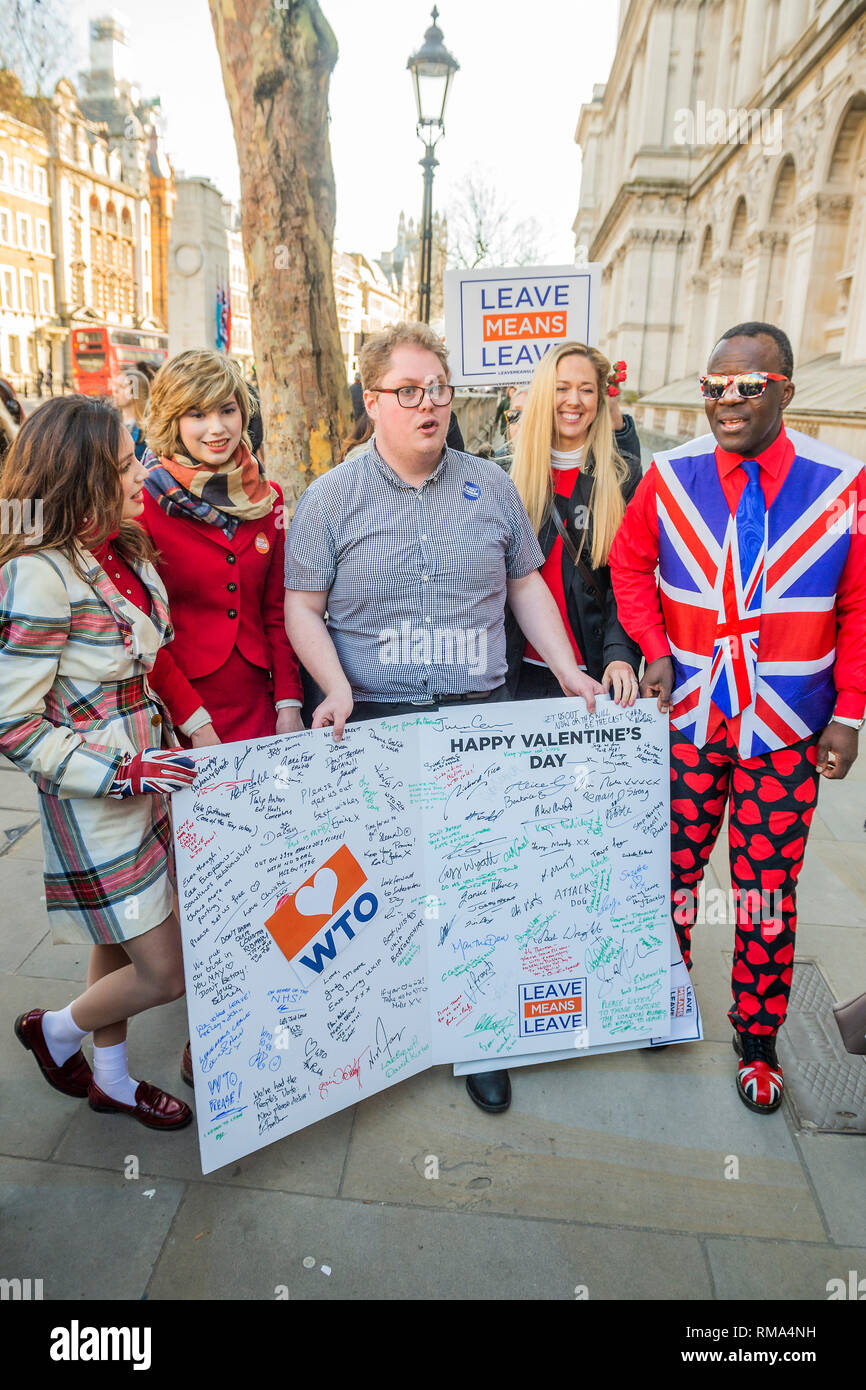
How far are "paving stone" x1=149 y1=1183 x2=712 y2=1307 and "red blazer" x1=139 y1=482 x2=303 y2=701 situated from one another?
1.50m

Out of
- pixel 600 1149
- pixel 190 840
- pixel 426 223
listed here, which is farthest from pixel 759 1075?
pixel 426 223

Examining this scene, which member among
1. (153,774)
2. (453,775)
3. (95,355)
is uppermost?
(95,355)

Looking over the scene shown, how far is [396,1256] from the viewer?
88.5 inches

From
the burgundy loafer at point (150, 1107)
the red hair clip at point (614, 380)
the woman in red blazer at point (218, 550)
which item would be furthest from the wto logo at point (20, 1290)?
the red hair clip at point (614, 380)

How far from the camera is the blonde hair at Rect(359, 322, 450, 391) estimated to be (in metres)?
2.55

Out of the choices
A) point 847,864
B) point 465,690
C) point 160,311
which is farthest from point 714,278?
point 160,311

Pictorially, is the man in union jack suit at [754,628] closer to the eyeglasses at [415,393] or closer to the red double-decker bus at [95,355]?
the eyeglasses at [415,393]

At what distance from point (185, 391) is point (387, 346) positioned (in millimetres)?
599

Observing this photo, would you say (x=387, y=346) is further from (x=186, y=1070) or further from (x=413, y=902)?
(x=186, y=1070)

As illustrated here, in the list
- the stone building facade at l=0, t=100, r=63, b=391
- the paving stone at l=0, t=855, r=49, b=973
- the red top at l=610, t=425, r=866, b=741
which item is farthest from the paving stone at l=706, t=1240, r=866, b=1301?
the stone building facade at l=0, t=100, r=63, b=391

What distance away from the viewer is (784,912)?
275 centimetres

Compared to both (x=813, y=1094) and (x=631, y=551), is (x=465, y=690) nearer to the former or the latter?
(x=631, y=551)

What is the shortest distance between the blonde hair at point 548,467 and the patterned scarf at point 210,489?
A: 0.97 m

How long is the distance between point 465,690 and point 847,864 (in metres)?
2.71
